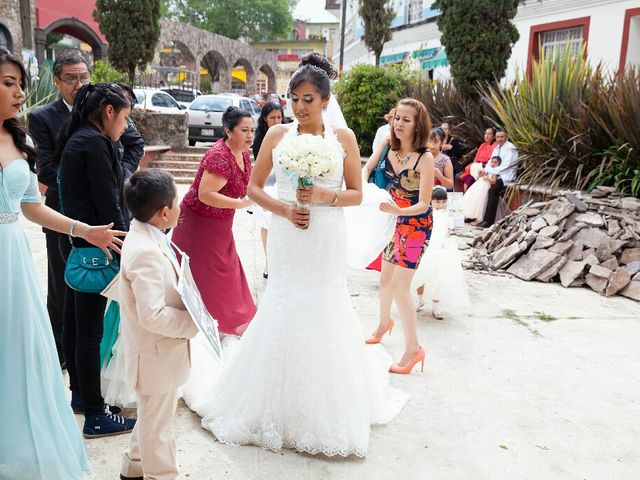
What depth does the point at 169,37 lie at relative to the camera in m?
38.8

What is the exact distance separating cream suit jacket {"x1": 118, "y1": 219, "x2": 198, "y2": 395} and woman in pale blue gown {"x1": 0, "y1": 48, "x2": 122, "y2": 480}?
42 cm

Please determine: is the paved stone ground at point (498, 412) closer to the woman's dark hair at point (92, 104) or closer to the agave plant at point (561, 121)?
the woman's dark hair at point (92, 104)

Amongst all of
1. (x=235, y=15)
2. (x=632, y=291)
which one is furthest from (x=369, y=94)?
(x=235, y=15)

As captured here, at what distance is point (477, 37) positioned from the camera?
12.8 m

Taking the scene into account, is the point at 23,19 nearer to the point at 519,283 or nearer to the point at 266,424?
the point at 519,283

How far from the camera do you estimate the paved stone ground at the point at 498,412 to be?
3.06 m

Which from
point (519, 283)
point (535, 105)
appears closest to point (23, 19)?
point (535, 105)

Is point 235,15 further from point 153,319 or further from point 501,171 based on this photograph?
point 153,319

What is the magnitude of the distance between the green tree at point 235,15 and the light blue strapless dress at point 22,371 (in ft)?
239

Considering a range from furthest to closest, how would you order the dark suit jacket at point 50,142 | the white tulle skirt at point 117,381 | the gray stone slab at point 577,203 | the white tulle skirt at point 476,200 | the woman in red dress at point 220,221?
the white tulle skirt at point 476,200 < the gray stone slab at point 577,203 < the woman in red dress at point 220,221 < the dark suit jacket at point 50,142 < the white tulle skirt at point 117,381

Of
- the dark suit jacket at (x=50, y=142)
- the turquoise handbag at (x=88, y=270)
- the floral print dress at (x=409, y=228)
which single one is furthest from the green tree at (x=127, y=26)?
the turquoise handbag at (x=88, y=270)

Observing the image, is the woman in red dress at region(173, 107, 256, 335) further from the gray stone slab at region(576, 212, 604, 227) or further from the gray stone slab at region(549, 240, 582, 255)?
the gray stone slab at region(576, 212, 604, 227)

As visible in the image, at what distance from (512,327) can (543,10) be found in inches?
559

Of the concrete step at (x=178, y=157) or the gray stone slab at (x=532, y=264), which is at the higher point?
the concrete step at (x=178, y=157)
